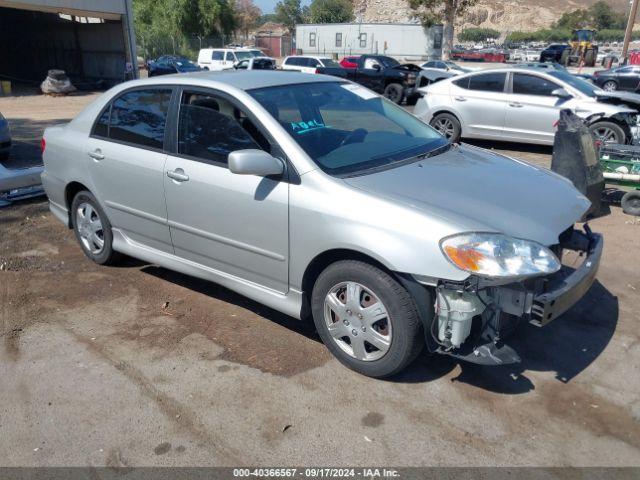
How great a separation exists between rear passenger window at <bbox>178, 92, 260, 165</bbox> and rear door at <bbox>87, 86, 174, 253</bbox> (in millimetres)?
211

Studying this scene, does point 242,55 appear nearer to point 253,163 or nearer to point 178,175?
point 178,175

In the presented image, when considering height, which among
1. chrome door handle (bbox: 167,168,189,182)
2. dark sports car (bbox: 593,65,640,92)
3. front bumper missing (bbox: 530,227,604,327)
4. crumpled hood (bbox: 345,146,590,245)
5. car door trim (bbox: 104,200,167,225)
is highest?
crumpled hood (bbox: 345,146,590,245)

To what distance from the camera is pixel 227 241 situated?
3.89 m

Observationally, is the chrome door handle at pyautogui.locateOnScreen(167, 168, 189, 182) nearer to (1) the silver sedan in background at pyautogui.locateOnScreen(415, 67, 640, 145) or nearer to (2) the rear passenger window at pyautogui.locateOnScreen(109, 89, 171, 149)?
(2) the rear passenger window at pyautogui.locateOnScreen(109, 89, 171, 149)

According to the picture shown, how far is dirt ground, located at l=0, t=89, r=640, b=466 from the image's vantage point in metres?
2.90

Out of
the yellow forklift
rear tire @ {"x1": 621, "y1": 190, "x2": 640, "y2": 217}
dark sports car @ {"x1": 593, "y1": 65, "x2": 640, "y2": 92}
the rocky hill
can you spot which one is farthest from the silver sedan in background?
the rocky hill

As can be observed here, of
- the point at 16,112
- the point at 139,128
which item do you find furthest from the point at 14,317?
the point at 16,112

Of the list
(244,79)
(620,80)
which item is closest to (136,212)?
(244,79)

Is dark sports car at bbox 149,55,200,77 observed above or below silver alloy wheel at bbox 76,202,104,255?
below

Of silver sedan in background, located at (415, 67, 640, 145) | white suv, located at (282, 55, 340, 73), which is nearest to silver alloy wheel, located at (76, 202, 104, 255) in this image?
silver sedan in background, located at (415, 67, 640, 145)

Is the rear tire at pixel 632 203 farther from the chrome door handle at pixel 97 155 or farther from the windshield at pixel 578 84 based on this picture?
the chrome door handle at pixel 97 155

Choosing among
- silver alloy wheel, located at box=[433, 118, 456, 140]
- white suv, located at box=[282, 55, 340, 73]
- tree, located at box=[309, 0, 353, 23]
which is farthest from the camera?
tree, located at box=[309, 0, 353, 23]

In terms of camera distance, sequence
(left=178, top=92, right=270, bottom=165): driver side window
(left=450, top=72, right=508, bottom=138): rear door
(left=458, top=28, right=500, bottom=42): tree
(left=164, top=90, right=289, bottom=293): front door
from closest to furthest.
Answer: (left=164, top=90, right=289, bottom=293): front door, (left=178, top=92, right=270, bottom=165): driver side window, (left=450, top=72, right=508, bottom=138): rear door, (left=458, top=28, right=500, bottom=42): tree

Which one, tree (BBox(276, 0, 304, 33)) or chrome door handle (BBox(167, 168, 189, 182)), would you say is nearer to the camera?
chrome door handle (BBox(167, 168, 189, 182))
